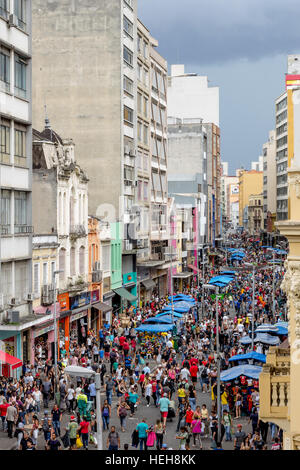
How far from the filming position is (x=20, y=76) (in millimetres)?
36781

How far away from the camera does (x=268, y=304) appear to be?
57969 mm

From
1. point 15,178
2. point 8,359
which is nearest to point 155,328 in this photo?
point 8,359

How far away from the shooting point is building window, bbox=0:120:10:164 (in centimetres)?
3456

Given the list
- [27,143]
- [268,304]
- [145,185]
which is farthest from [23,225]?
[145,185]

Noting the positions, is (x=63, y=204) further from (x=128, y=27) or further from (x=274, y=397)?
(x=274, y=397)

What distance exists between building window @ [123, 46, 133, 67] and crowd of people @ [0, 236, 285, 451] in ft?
76.4

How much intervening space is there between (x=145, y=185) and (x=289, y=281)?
176 feet

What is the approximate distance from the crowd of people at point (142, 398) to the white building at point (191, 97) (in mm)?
87204

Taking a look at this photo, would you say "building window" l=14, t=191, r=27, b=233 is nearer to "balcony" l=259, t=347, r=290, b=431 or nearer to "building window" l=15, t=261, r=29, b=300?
"building window" l=15, t=261, r=29, b=300

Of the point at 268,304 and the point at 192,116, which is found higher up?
the point at 192,116

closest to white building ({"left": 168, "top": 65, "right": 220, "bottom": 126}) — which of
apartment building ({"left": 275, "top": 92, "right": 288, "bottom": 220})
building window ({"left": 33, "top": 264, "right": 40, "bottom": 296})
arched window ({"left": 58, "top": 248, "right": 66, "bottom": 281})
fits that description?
apartment building ({"left": 275, "top": 92, "right": 288, "bottom": 220})

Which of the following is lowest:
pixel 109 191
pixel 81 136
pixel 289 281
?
pixel 289 281

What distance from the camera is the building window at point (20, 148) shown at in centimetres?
3641
